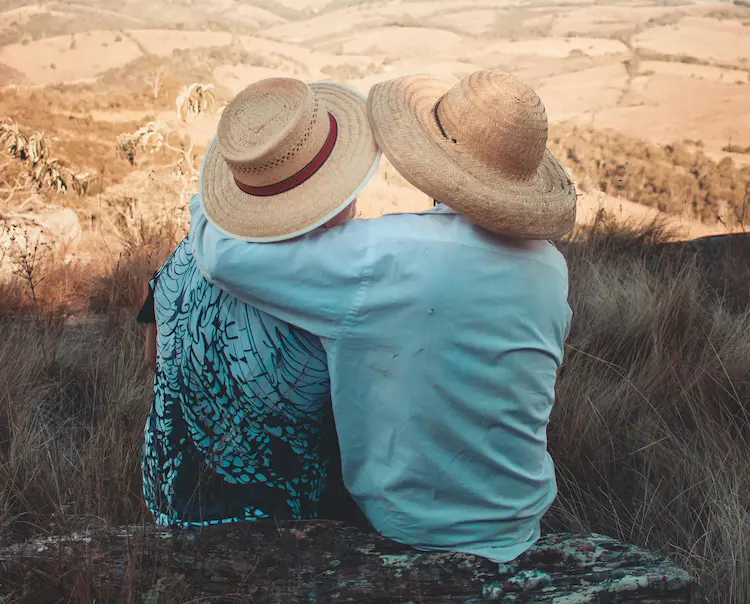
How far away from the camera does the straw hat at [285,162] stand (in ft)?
4.74

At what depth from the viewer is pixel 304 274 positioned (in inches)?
53.2

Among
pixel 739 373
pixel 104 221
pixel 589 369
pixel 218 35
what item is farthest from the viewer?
pixel 218 35

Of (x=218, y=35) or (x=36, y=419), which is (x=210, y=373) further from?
(x=218, y=35)

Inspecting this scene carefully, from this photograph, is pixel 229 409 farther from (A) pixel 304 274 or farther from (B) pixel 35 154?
(B) pixel 35 154

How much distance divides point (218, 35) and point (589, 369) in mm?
18367

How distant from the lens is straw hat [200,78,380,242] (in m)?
1.44

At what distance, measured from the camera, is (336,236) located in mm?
1365

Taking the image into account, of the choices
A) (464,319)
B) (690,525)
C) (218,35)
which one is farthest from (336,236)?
(218,35)

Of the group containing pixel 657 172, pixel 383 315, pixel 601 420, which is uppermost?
pixel 383 315

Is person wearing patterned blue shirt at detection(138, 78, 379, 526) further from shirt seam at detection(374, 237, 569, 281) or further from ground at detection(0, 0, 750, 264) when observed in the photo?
ground at detection(0, 0, 750, 264)

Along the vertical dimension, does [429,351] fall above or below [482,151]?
below

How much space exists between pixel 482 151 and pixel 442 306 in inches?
12.7

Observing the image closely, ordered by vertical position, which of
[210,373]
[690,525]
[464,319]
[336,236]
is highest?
[336,236]

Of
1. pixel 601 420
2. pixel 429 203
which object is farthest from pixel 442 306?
pixel 429 203
